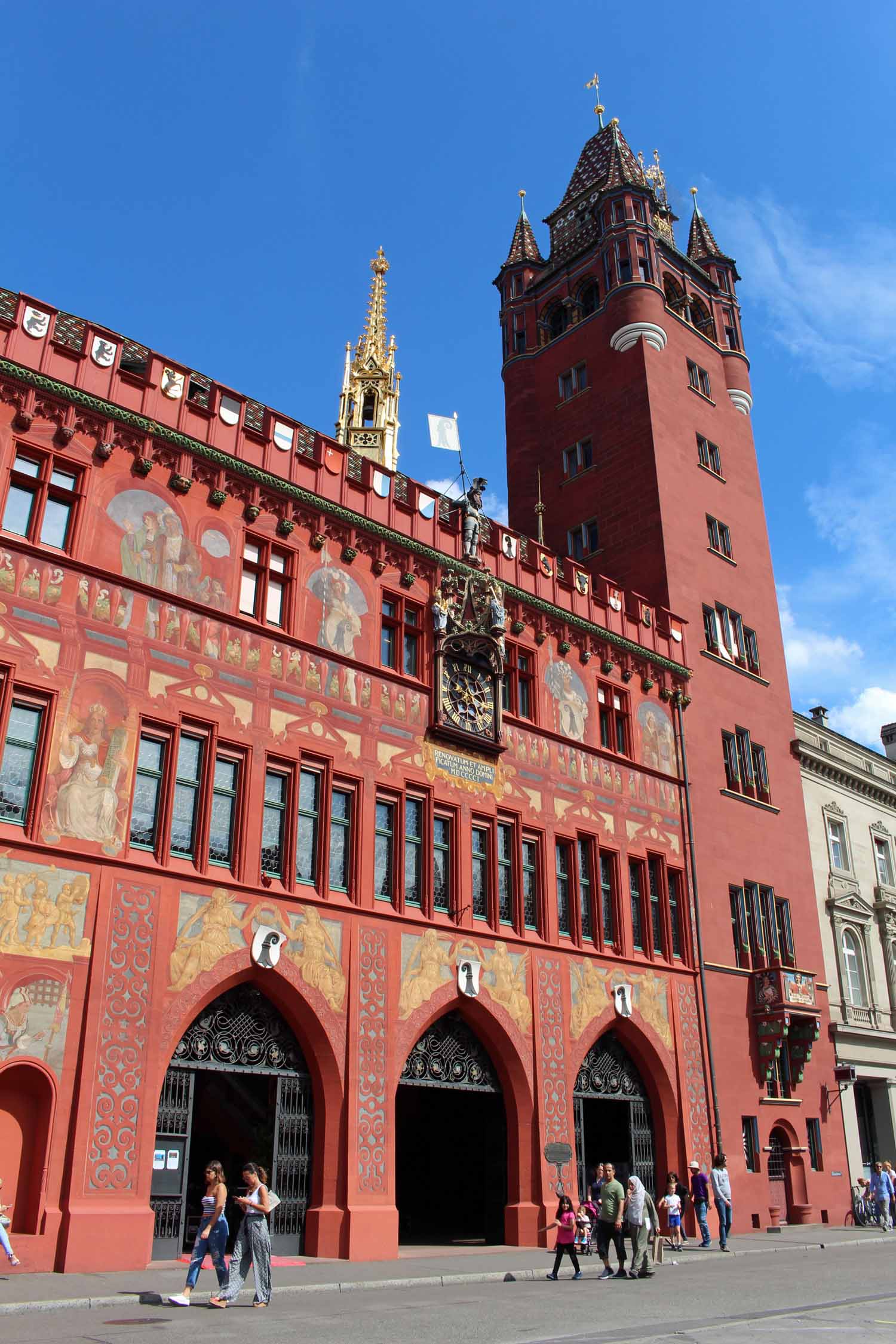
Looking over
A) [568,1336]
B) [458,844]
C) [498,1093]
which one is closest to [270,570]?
[458,844]

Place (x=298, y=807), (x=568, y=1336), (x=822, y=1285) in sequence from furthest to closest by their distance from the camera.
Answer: (x=298, y=807) → (x=822, y=1285) → (x=568, y=1336)

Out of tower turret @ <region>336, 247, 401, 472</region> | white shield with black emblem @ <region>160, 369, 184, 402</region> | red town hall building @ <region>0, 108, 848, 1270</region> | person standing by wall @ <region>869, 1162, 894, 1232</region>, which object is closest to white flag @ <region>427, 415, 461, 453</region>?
red town hall building @ <region>0, 108, 848, 1270</region>

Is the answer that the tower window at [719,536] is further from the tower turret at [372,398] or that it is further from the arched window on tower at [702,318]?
the tower turret at [372,398]

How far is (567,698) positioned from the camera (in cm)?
2748

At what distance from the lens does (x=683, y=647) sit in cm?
3206

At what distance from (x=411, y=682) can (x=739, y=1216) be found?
1505cm

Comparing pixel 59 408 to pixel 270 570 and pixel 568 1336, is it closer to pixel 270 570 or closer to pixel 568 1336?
pixel 270 570

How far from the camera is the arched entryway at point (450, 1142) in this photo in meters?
22.0

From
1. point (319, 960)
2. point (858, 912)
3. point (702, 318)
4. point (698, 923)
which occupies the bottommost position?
point (319, 960)

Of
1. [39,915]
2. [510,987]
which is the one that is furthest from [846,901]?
[39,915]

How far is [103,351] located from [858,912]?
28.1 m

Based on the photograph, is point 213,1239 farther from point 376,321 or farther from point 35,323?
point 376,321

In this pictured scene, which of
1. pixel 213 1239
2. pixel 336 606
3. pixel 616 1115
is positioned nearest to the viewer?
pixel 213 1239

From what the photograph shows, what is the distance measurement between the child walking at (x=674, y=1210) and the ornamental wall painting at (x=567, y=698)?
9862 millimetres
